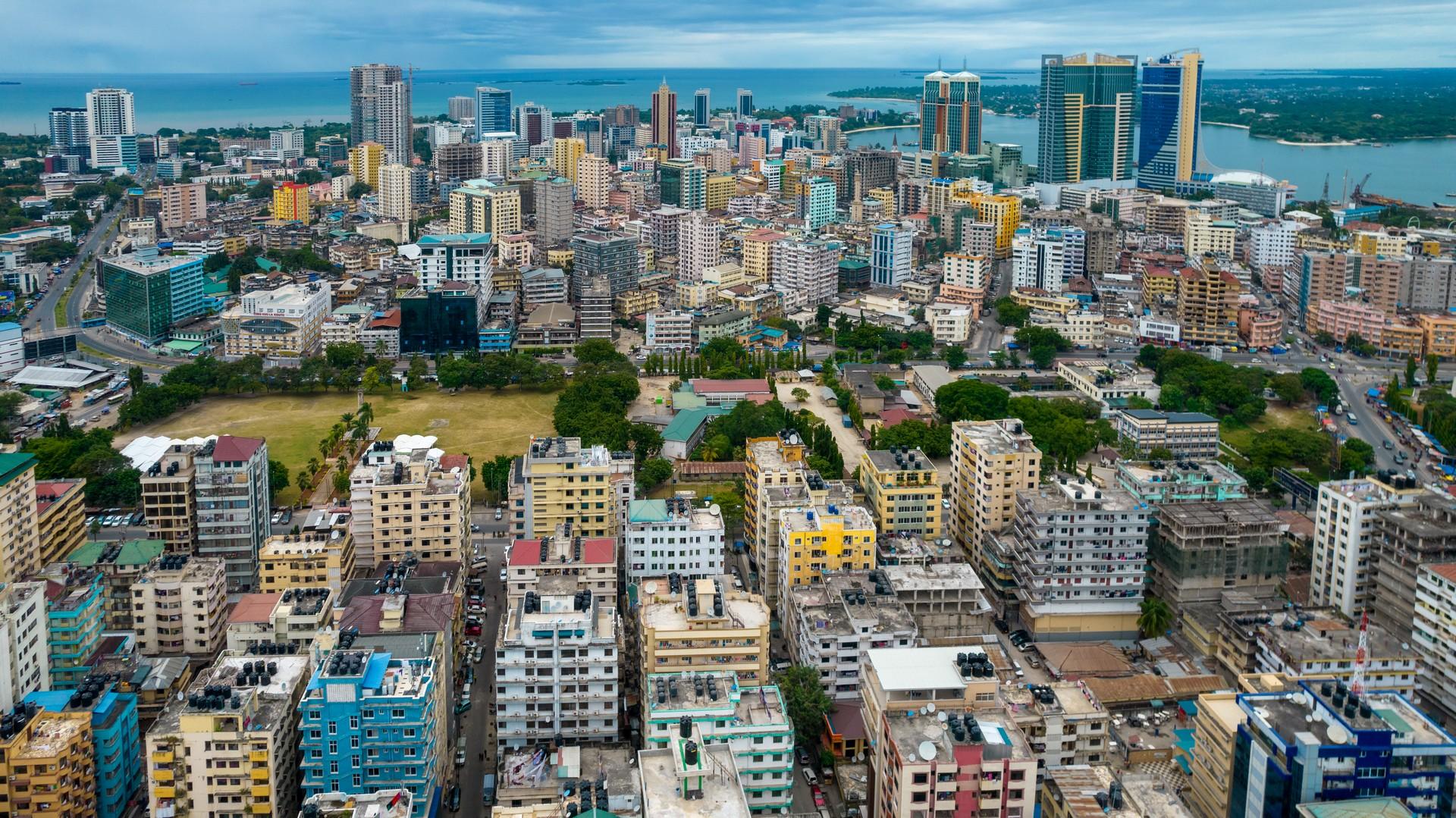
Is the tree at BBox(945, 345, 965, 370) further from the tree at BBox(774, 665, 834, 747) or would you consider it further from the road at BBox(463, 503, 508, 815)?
the tree at BBox(774, 665, 834, 747)

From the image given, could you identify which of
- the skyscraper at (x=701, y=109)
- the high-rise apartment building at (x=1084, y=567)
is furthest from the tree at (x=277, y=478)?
the skyscraper at (x=701, y=109)

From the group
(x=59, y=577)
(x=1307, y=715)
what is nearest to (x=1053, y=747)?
(x=1307, y=715)

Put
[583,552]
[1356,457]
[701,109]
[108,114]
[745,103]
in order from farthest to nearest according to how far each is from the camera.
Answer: [745,103], [701,109], [108,114], [1356,457], [583,552]

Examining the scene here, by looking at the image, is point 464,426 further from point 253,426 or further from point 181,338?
point 181,338

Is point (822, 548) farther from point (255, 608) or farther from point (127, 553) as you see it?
point (127, 553)

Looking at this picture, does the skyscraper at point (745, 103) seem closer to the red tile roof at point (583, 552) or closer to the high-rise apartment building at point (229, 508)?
the high-rise apartment building at point (229, 508)

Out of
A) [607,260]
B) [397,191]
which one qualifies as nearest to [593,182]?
[397,191]

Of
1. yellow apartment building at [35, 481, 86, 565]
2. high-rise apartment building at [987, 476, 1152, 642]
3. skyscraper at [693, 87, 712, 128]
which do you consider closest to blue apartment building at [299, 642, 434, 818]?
yellow apartment building at [35, 481, 86, 565]
